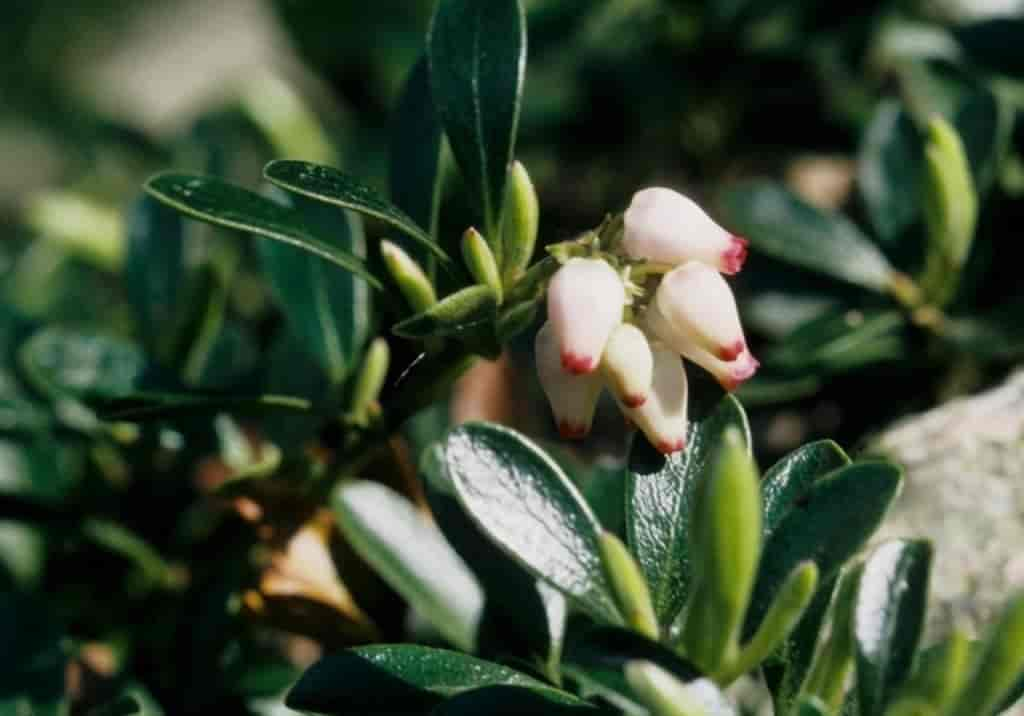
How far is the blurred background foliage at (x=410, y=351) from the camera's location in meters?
1.03

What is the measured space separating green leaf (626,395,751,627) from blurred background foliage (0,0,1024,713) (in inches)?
7.2

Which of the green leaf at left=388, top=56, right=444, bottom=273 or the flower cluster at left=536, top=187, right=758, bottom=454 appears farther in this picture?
the green leaf at left=388, top=56, right=444, bottom=273

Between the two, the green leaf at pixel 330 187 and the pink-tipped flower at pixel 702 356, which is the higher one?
the green leaf at pixel 330 187

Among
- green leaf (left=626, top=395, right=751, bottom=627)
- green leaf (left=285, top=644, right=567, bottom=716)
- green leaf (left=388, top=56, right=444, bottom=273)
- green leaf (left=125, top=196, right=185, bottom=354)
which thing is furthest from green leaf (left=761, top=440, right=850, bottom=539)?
green leaf (left=125, top=196, right=185, bottom=354)

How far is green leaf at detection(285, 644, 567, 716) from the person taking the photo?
0.73 m

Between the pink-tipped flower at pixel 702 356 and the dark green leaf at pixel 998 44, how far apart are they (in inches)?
18.4

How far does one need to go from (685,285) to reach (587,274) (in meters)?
0.05

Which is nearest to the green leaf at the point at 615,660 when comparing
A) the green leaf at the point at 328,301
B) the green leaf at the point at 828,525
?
the green leaf at the point at 828,525

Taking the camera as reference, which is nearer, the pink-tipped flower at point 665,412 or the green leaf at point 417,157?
the pink-tipped flower at point 665,412

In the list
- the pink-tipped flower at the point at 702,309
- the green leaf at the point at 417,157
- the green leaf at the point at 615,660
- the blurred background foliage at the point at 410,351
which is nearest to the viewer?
the green leaf at the point at 615,660

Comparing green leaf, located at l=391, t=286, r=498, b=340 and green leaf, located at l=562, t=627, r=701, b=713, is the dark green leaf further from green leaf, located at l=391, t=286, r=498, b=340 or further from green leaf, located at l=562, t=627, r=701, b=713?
green leaf, located at l=562, t=627, r=701, b=713

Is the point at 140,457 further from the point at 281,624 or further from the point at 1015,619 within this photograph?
the point at 1015,619

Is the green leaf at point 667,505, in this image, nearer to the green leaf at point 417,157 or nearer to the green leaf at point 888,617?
the green leaf at point 888,617

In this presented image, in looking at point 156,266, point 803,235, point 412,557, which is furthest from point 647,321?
point 156,266
